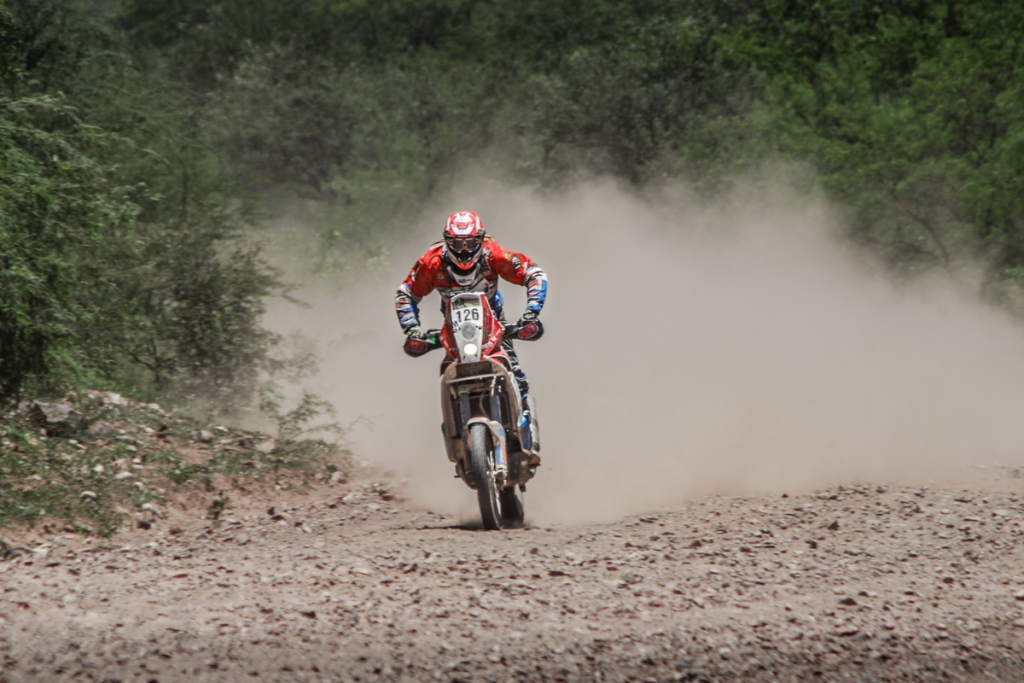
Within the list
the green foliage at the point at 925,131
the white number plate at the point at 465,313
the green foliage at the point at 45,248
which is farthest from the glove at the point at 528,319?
the green foliage at the point at 925,131

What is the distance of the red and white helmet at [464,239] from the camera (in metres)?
9.51

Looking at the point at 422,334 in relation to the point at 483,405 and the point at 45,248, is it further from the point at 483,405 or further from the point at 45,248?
the point at 45,248

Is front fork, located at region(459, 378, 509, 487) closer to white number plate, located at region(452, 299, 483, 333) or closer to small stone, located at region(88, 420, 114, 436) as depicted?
white number plate, located at region(452, 299, 483, 333)

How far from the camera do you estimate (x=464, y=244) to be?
31.3ft

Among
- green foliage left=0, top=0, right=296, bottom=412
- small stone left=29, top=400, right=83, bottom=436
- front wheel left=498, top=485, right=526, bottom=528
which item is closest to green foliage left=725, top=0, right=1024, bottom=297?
green foliage left=0, top=0, right=296, bottom=412

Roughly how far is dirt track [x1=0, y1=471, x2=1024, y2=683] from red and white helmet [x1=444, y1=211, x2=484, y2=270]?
7.41 ft

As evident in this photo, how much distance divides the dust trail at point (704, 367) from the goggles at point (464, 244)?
248 centimetres

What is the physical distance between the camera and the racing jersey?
9805 mm

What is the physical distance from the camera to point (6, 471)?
32.9 feet

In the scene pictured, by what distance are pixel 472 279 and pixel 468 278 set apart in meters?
0.04

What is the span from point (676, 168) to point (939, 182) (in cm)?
742

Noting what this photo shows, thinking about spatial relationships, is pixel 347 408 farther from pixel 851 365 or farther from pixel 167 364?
pixel 851 365

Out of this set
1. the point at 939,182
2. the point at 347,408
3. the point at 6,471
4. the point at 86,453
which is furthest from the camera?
the point at 939,182

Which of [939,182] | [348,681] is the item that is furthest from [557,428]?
[939,182]
